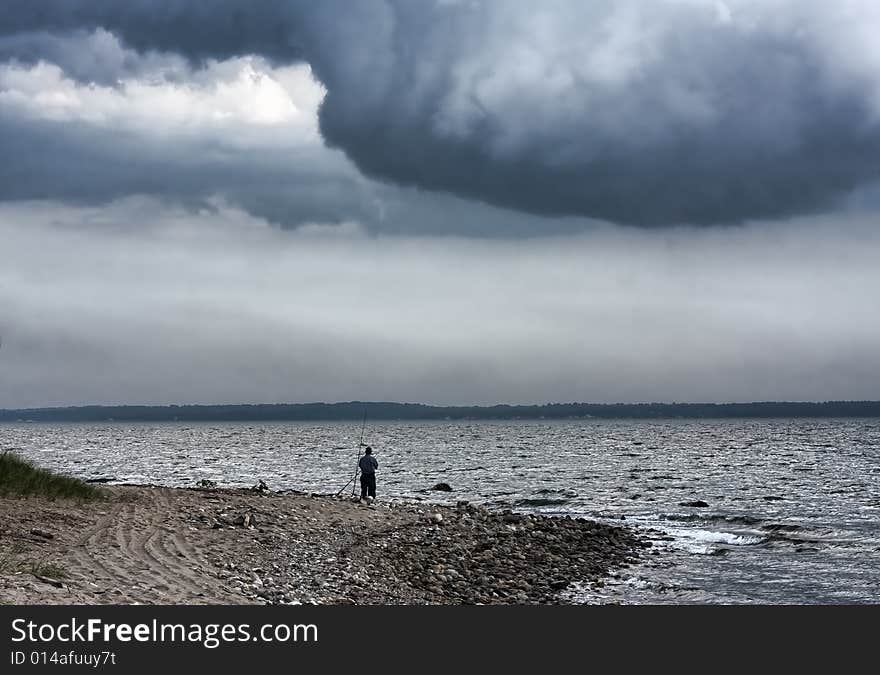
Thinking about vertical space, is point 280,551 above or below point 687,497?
above

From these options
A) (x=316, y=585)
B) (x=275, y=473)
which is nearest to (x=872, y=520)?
(x=316, y=585)

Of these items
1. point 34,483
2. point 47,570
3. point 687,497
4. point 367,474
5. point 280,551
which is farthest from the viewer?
point 687,497

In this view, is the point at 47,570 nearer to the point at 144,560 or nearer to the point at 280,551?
the point at 144,560

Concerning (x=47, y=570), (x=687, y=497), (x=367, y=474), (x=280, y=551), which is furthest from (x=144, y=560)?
(x=687, y=497)

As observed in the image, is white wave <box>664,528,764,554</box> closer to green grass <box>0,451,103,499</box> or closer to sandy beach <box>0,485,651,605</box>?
sandy beach <box>0,485,651,605</box>

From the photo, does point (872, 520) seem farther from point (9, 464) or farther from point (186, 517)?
point (9, 464)

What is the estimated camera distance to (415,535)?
27125 mm

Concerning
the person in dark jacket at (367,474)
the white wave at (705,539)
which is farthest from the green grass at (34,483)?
the white wave at (705,539)

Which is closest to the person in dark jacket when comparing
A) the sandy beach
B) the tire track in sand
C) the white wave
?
the sandy beach

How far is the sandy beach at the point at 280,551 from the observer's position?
53.7ft

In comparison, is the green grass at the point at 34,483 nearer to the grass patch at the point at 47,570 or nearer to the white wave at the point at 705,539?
the grass patch at the point at 47,570

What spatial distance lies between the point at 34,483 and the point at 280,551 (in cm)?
818

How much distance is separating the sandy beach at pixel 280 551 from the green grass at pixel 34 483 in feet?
1.61

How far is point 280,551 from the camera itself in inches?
870
